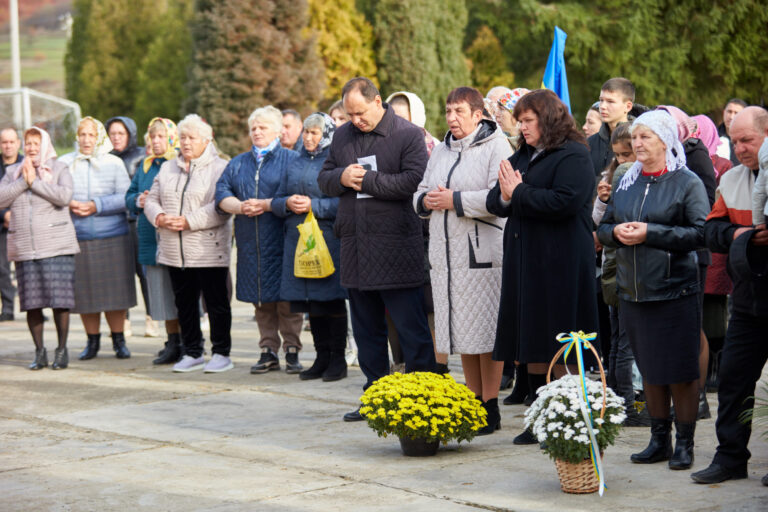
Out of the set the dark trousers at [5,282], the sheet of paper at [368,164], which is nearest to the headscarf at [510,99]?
the sheet of paper at [368,164]

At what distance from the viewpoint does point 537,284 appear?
6168mm

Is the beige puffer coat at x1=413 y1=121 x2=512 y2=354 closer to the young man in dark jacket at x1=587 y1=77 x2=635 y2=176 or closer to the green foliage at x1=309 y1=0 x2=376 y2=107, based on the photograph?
the young man in dark jacket at x1=587 y1=77 x2=635 y2=176

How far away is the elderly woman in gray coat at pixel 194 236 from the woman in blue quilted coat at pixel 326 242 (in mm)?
712

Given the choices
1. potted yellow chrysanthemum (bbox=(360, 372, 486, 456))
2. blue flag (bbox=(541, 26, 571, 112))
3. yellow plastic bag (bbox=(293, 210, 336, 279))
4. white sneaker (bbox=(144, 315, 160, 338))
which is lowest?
white sneaker (bbox=(144, 315, 160, 338))

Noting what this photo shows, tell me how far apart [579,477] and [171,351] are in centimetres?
564

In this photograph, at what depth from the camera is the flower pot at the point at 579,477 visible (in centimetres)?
519

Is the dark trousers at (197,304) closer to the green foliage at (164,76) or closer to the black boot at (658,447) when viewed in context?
the black boot at (658,447)

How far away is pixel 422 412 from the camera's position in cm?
597

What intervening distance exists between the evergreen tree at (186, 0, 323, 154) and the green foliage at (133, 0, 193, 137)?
11.9 meters

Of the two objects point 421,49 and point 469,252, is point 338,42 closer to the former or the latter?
point 421,49

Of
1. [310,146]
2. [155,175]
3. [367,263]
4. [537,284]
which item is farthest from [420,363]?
[155,175]

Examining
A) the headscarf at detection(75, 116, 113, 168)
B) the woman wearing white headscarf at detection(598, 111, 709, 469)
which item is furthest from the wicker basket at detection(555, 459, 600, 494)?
the headscarf at detection(75, 116, 113, 168)

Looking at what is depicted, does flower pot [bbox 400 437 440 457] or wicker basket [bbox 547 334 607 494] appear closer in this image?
wicker basket [bbox 547 334 607 494]

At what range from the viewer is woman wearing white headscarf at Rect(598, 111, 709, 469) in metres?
5.55
